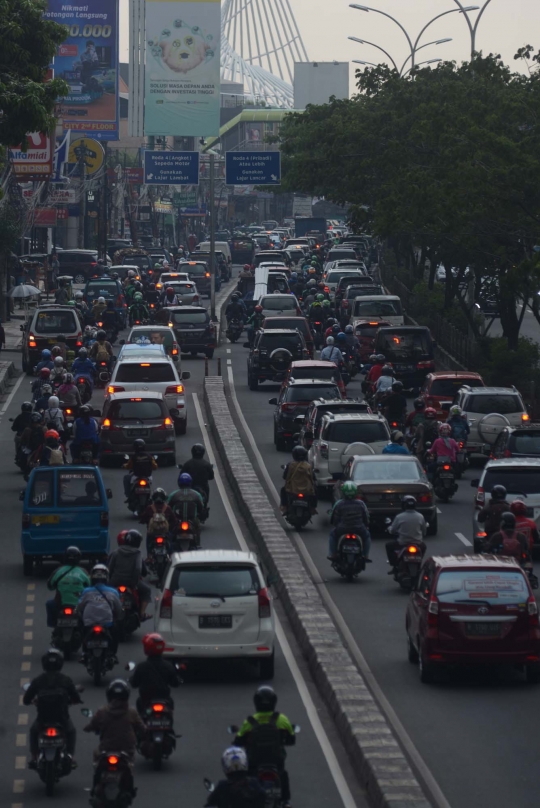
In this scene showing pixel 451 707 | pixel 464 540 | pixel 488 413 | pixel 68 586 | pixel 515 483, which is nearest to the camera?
pixel 451 707

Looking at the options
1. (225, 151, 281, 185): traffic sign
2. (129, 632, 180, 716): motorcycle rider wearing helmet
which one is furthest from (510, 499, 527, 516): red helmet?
(225, 151, 281, 185): traffic sign

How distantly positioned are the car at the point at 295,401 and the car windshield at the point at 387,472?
7542 millimetres

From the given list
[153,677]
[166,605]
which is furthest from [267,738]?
[166,605]

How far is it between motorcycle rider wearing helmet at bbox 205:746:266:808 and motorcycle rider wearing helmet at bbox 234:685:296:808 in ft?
2.62

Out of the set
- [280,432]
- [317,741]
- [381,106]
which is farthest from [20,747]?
[381,106]

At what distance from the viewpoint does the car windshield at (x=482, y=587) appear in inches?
619

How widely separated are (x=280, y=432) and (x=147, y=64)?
208 ft

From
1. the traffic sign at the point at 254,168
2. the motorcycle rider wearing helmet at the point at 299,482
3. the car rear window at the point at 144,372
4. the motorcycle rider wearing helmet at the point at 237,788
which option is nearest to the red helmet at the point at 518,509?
the motorcycle rider wearing helmet at the point at 299,482

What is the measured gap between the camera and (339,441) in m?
28.0

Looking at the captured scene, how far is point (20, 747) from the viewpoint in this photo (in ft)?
45.0

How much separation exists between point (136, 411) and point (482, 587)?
15.6 metres

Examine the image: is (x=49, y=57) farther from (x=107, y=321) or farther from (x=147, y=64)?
(x=147, y=64)

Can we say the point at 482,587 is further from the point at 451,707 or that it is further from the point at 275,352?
the point at 275,352

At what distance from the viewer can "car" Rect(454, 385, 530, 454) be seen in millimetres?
31641
